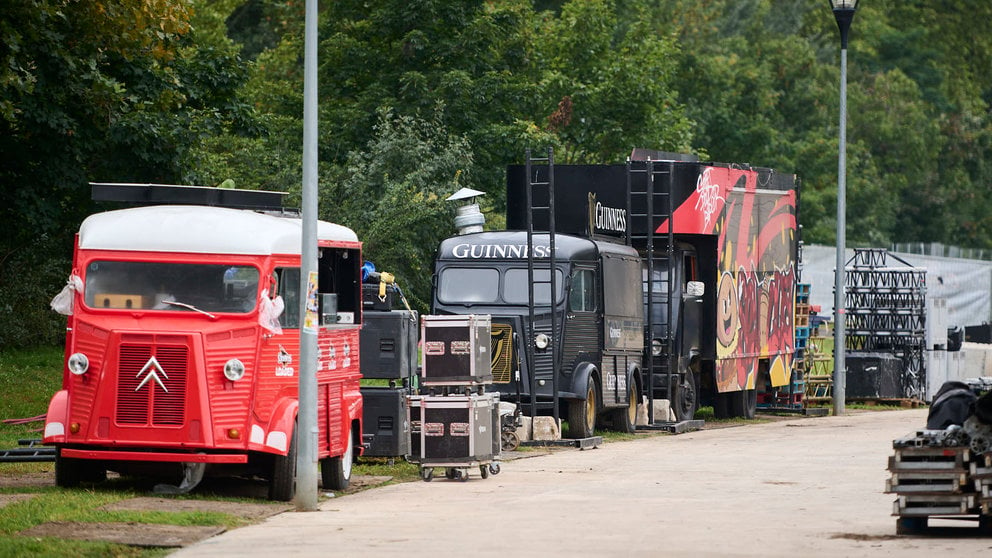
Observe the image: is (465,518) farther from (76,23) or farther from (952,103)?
(952,103)

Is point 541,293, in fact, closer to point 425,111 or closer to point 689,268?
point 689,268

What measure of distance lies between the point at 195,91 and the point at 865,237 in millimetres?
51250

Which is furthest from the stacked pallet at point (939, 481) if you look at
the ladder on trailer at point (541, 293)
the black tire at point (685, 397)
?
the black tire at point (685, 397)

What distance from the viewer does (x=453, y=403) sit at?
1900cm

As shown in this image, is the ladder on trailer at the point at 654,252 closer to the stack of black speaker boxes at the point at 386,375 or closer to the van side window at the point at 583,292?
the van side window at the point at 583,292

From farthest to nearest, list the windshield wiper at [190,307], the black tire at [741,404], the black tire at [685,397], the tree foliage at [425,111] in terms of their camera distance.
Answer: the black tire at [741,404] → the black tire at [685,397] → the tree foliage at [425,111] → the windshield wiper at [190,307]

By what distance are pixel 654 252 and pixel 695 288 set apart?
3.13ft

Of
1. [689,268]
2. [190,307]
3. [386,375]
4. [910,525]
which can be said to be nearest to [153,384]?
[190,307]

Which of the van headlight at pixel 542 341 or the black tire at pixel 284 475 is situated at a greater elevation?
the van headlight at pixel 542 341

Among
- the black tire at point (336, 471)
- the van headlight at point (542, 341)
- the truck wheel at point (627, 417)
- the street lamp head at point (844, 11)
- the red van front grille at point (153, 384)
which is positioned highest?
the street lamp head at point (844, 11)

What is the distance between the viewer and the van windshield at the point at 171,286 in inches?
647

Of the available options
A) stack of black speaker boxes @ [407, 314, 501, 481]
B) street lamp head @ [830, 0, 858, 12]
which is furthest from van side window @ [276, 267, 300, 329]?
street lamp head @ [830, 0, 858, 12]

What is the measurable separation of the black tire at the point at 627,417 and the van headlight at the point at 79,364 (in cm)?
1213

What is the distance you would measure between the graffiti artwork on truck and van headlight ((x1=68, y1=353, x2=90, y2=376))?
13584 mm
